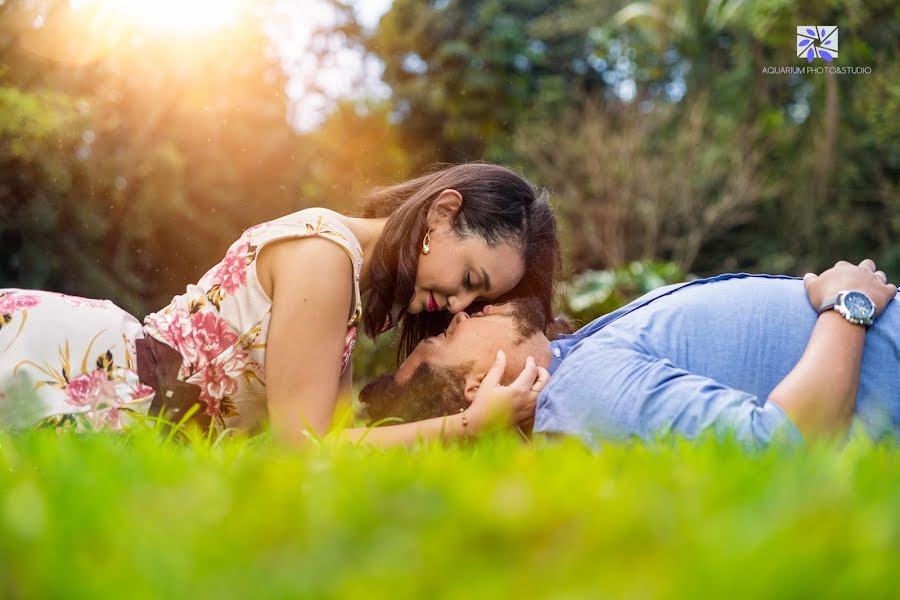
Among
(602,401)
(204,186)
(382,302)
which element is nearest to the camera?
(602,401)

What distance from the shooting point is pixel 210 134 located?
12750 millimetres

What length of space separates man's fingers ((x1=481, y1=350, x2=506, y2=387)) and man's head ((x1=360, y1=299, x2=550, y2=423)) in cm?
3

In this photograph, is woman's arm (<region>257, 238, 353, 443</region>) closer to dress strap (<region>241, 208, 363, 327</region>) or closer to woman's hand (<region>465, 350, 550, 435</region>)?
dress strap (<region>241, 208, 363, 327</region>)

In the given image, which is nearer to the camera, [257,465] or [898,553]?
[898,553]

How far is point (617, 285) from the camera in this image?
13.6m

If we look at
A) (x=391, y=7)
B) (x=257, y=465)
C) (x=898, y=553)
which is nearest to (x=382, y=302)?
(x=257, y=465)

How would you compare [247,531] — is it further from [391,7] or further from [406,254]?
[391,7]

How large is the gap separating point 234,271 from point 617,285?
1120 centimetres

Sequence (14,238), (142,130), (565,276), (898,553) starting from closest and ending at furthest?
(898,553) < (565,276) < (14,238) < (142,130)

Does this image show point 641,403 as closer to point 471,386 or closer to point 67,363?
point 471,386

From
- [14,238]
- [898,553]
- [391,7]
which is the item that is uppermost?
[391,7]

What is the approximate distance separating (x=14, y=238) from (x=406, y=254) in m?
8.15

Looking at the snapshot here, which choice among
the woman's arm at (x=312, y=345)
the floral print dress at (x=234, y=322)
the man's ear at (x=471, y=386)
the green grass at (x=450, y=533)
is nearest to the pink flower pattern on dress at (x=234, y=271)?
the floral print dress at (x=234, y=322)

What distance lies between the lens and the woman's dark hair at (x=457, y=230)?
3.13 m
